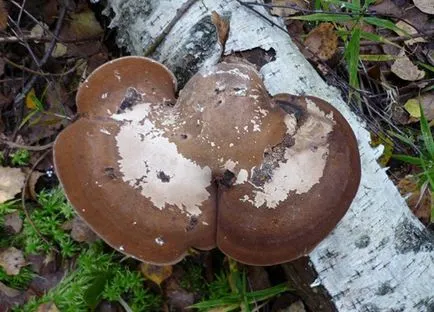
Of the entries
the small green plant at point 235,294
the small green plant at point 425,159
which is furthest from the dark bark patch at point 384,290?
the small green plant at point 425,159

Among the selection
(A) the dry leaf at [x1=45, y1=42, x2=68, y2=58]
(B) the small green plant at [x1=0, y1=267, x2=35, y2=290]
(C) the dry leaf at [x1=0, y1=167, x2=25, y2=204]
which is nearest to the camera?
(B) the small green plant at [x1=0, y1=267, x2=35, y2=290]

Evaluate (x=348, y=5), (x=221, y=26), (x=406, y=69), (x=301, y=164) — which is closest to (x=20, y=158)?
(x=221, y=26)

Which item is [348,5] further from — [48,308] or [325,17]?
[48,308]

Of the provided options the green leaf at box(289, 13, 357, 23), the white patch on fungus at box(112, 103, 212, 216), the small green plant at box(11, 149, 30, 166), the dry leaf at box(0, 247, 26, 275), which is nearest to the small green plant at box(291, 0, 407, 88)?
the green leaf at box(289, 13, 357, 23)

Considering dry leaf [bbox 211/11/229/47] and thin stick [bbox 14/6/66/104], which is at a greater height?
dry leaf [bbox 211/11/229/47]

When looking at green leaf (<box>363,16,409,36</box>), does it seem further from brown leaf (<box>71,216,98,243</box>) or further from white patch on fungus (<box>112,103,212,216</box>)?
brown leaf (<box>71,216,98,243</box>)

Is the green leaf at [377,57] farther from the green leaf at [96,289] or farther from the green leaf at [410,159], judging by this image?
the green leaf at [96,289]

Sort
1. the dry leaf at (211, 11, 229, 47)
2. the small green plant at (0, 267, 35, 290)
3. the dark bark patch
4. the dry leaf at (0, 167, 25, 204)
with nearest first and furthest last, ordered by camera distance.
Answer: the dry leaf at (211, 11, 229, 47)
the dark bark patch
the small green plant at (0, 267, 35, 290)
the dry leaf at (0, 167, 25, 204)

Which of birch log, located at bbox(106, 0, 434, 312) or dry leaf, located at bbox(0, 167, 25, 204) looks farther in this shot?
dry leaf, located at bbox(0, 167, 25, 204)
